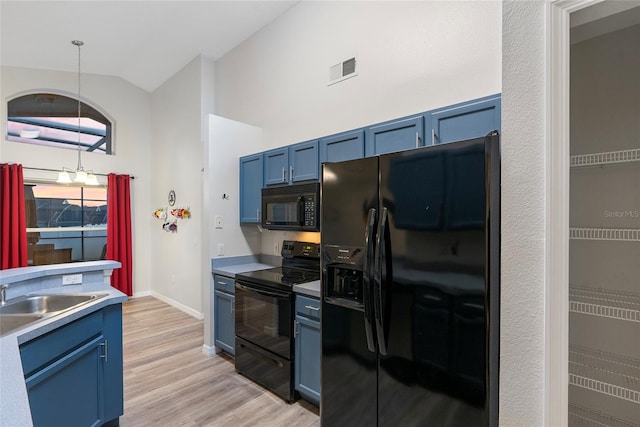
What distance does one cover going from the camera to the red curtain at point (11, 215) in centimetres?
452

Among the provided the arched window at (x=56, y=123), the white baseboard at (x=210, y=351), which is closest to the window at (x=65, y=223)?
the arched window at (x=56, y=123)

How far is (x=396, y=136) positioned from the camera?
7.47ft

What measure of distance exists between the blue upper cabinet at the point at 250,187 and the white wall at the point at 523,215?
103 inches

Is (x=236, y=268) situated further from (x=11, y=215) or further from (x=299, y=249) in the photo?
(x=11, y=215)

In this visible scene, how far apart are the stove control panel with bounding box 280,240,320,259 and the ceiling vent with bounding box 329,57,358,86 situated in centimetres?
166

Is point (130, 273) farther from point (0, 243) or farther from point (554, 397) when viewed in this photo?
point (554, 397)

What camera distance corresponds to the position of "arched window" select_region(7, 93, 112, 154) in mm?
4883

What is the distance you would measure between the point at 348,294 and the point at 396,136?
1.17 meters

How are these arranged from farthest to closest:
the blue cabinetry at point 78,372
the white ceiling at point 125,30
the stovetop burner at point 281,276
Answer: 1. the white ceiling at point 125,30
2. the stovetop burner at point 281,276
3. the blue cabinetry at point 78,372

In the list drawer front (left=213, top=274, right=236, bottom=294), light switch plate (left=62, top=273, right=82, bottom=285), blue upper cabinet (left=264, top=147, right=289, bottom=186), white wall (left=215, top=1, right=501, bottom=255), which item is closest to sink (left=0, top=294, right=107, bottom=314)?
light switch plate (left=62, top=273, right=82, bottom=285)

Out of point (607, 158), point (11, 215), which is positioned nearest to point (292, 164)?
point (607, 158)

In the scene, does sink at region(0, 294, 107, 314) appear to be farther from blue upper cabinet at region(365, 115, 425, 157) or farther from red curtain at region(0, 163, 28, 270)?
red curtain at region(0, 163, 28, 270)

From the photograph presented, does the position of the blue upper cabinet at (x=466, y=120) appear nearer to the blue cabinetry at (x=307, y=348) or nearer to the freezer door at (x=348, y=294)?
the freezer door at (x=348, y=294)

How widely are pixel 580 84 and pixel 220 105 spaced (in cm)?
427
